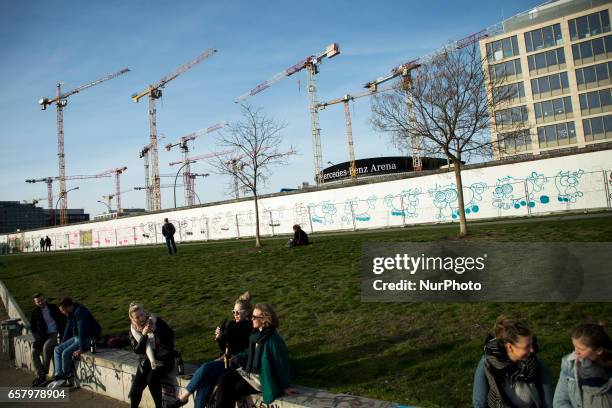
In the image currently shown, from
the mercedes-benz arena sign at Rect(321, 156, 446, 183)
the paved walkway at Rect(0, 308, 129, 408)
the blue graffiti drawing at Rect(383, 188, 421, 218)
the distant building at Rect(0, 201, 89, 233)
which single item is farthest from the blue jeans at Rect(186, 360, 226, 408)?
the distant building at Rect(0, 201, 89, 233)

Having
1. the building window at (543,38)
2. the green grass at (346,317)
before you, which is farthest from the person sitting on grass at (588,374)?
the building window at (543,38)

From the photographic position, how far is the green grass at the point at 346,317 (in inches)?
222

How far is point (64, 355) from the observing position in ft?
25.4

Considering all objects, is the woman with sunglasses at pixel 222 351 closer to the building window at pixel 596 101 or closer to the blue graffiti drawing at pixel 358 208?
the blue graffiti drawing at pixel 358 208

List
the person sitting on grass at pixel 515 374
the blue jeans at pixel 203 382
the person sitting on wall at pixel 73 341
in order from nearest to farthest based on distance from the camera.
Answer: the person sitting on grass at pixel 515 374 → the blue jeans at pixel 203 382 → the person sitting on wall at pixel 73 341

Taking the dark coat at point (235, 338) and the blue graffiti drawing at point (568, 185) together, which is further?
the blue graffiti drawing at point (568, 185)

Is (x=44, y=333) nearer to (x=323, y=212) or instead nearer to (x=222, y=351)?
(x=222, y=351)

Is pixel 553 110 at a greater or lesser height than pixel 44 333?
greater

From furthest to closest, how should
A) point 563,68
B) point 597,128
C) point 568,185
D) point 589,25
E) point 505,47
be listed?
1. point 505,47
2. point 563,68
3. point 597,128
4. point 589,25
5. point 568,185

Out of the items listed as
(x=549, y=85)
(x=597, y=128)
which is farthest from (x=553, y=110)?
(x=597, y=128)

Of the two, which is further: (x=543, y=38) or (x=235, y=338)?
(x=543, y=38)

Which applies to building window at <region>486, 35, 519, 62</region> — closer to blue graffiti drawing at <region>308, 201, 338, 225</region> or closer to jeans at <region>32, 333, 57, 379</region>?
blue graffiti drawing at <region>308, 201, 338, 225</region>

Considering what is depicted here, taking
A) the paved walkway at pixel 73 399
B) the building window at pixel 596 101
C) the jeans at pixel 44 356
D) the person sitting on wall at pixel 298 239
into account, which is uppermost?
the building window at pixel 596 101

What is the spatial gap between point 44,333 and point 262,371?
5670mm
